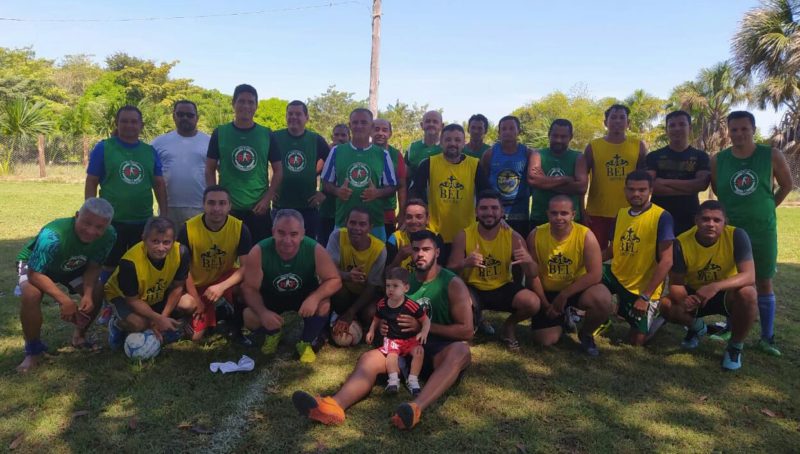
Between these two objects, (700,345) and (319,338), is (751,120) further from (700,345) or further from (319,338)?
(319,338)

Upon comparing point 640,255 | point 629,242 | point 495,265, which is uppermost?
point 629,242

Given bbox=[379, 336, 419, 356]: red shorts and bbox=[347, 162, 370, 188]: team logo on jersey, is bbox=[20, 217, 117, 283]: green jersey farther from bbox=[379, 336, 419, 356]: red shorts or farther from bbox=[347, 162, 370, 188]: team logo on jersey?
bbox=[379, 336, 419, 356]: red shorts

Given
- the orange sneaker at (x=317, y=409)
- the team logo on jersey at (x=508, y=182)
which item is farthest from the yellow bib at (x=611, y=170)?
the orange sneaker at (x=317, y=409)

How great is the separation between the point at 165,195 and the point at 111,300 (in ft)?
4.68

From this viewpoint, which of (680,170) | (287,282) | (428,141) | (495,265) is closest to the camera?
(287,282)

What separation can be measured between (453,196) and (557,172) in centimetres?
124

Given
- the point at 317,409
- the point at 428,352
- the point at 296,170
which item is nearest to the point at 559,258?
the point at 428,352

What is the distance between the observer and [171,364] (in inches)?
172

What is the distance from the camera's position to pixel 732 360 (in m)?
4.57

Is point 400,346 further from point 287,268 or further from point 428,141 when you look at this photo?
point 428,141

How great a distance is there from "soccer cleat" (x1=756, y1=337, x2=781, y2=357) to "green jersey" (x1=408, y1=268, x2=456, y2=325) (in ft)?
10.4

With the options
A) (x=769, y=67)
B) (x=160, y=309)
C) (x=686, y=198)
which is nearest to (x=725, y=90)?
(x=769, y=67)

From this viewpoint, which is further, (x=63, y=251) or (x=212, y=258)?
(x=212, y=258)

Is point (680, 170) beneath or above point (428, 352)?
above
